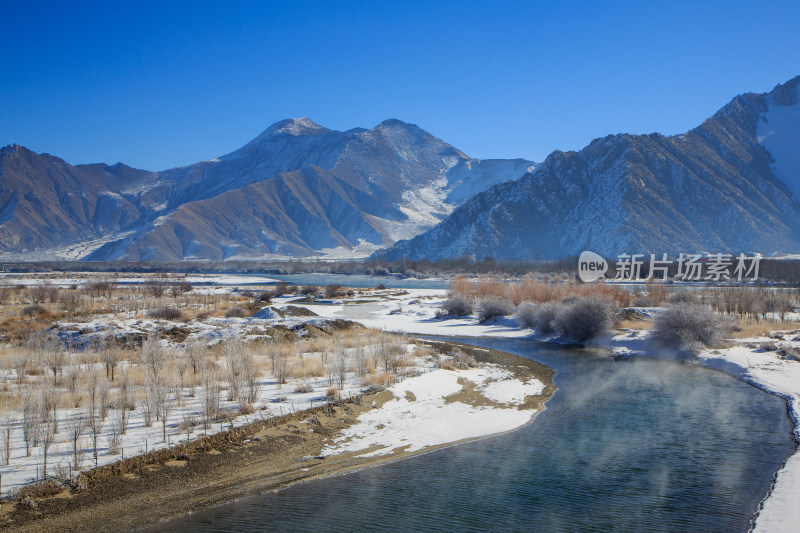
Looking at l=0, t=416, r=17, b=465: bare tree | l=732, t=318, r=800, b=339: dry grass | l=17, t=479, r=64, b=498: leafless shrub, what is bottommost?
l=17, t=479, r=64, b=498: leafless shrub

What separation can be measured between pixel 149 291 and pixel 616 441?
65072mm

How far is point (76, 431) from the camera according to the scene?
38.9ft

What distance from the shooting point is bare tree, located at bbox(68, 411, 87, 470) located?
36.8ft

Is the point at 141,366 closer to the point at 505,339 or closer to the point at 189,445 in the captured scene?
the point at 189,445

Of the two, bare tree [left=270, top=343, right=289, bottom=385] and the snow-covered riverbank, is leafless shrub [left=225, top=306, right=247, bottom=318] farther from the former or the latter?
bare tree [left=270, top=343, right=289, bottom=385]

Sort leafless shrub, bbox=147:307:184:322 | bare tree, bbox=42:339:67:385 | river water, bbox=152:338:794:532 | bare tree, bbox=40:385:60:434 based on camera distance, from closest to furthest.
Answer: river water, bbox=152:338:794:532 → bare tree, bbox=40:385:60:434 → bare tree, bbox=42:339:67:385 → leafless shrub, bbox=147:307:184:322

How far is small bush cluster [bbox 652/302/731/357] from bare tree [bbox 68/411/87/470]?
27.0 meters

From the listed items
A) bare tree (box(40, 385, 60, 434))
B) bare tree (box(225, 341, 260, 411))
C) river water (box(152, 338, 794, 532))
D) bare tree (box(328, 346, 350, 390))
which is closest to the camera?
river water (box(152, 338, 794, 532))

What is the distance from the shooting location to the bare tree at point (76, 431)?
11203 mm

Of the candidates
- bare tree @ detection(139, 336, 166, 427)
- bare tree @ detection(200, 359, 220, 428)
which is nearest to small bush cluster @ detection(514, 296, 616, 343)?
bare tree @ detection(139, 336, 166, 427)

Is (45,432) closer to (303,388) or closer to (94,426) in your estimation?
(94,426)

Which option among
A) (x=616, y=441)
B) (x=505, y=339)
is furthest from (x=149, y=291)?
(x=616, y=441)

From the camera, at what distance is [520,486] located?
11.6m

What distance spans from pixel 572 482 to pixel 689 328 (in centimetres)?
2149
